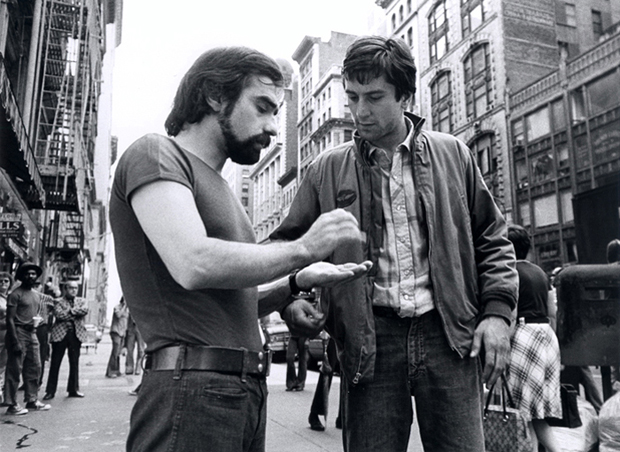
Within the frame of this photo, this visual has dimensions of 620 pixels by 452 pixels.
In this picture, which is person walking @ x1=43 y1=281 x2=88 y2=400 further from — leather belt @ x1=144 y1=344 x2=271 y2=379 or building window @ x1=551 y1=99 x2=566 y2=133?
building window @ x1=551 y1=99 x2=566 y2=133

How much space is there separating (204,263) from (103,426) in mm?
6013

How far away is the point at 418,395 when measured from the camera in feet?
7.40

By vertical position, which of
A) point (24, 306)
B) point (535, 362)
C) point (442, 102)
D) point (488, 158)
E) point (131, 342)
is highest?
point (442, 102)

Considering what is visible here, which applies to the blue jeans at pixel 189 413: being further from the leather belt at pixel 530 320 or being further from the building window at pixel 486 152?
the building window at pixel 486 152

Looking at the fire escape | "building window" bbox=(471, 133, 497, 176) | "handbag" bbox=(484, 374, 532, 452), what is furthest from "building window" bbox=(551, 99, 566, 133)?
"handbag" bbox=(484, 374, 532, 452)

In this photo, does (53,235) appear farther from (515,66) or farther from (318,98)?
(318,98)

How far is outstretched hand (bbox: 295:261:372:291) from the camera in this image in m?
1.74

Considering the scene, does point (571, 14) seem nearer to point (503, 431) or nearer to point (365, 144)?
point (503, 431)

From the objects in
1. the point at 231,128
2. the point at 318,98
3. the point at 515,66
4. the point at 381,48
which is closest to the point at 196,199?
the point at 231,128

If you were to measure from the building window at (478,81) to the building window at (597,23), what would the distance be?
22.9 feet

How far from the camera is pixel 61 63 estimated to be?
69.2ft

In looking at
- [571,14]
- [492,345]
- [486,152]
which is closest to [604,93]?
[486,152]

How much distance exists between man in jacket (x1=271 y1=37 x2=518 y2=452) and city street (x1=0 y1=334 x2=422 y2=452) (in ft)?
11.2

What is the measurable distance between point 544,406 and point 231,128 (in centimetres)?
367
